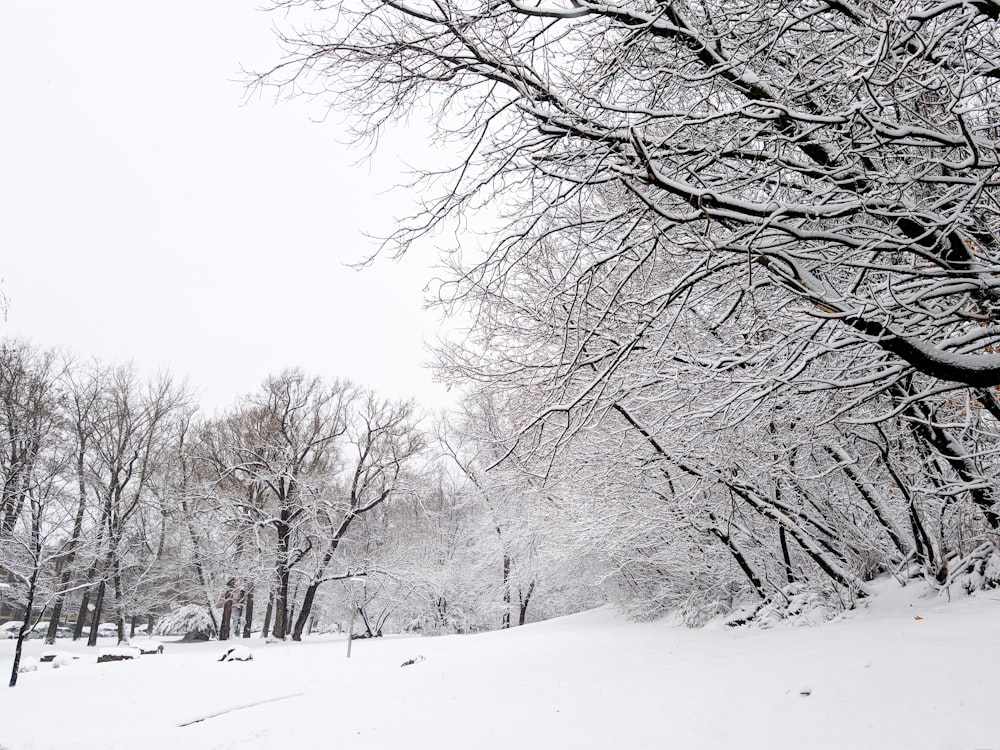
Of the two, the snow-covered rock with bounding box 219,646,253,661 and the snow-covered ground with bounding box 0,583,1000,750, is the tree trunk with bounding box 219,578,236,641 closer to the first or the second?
the snow-covered rock with bounding box 219,646,253,661

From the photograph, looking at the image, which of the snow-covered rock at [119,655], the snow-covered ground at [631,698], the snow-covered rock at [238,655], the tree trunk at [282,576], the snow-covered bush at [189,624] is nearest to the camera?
the snow-covered ground at [631,698]

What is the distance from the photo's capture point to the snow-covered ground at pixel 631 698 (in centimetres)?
389

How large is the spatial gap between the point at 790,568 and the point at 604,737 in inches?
230

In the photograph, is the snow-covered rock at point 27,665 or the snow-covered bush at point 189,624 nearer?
the snow-covered rock at point 27,665

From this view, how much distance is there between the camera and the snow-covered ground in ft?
12.8

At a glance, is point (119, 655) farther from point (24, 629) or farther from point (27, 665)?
point (24, 629)

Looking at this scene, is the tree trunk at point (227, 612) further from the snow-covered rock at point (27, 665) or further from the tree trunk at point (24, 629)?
the tree trunk at point (24, 629)

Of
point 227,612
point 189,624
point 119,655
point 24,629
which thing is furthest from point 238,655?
point 189,624

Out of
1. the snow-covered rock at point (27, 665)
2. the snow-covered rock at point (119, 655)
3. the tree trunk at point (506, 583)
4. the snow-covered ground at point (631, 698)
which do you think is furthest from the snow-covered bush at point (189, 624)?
the snow-covered ground at point (631, 698)

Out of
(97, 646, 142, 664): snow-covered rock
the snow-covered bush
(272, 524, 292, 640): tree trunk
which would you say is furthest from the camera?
the snow-covered bush

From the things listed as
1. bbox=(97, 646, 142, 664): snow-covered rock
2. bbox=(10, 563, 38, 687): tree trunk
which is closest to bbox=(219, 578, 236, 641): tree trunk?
bbox=(97, 646, 142, 664): snow-covered rock

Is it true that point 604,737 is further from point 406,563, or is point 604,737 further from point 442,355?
point 406,563

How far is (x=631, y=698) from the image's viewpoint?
516cm

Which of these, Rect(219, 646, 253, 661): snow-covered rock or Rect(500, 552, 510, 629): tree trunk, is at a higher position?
Rect(500, 552, 510, 629): tree trunk
